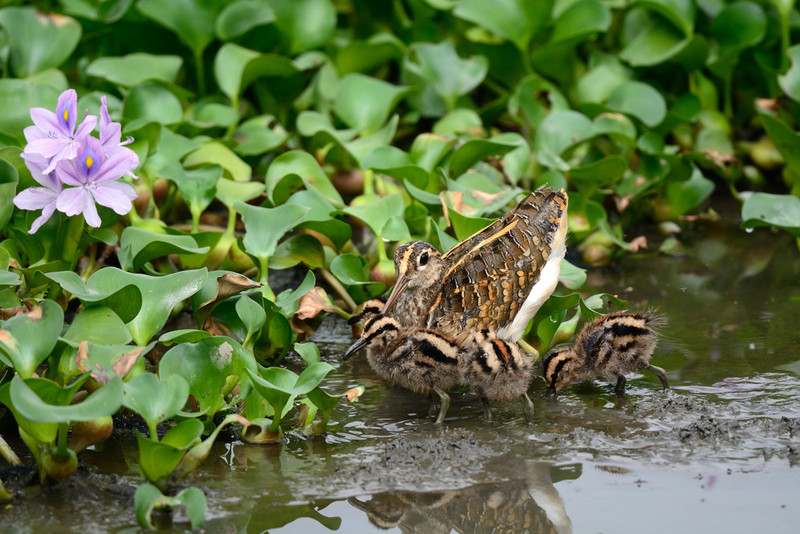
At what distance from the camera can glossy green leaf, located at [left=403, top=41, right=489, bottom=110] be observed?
22.2 feet

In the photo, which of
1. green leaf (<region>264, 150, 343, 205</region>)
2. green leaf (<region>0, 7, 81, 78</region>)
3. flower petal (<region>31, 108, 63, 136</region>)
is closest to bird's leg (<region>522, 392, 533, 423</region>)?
green leaf (<region>264, 150, 343, 205</region>)

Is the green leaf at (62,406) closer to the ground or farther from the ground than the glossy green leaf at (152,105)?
closer to the ground

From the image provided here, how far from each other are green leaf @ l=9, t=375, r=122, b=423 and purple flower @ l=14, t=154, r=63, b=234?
3.61 feet

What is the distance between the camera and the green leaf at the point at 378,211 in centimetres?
491

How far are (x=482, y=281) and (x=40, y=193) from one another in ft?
6.32

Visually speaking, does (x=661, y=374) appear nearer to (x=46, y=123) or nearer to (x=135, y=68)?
(x=46, y=123)

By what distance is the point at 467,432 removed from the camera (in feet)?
12.8

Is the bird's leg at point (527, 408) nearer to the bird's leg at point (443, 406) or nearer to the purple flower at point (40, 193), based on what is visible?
the bird's leg at point (443, 406)

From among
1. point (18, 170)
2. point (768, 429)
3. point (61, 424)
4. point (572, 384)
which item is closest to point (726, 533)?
point (768, 429)

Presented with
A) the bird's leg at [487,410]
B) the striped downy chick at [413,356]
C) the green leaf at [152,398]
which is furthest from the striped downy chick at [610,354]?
the green leaf at [152,398]

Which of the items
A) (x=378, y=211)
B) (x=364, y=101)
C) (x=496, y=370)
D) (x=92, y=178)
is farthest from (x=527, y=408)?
(x=364, y=101)

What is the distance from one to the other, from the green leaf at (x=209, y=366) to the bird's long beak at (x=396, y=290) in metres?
0.80

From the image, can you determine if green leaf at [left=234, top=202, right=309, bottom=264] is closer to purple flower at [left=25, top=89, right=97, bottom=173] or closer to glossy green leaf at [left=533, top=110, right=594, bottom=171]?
purple flower at [left=25, top=89, right=97, bottom=173]

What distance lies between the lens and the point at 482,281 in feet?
14.2
